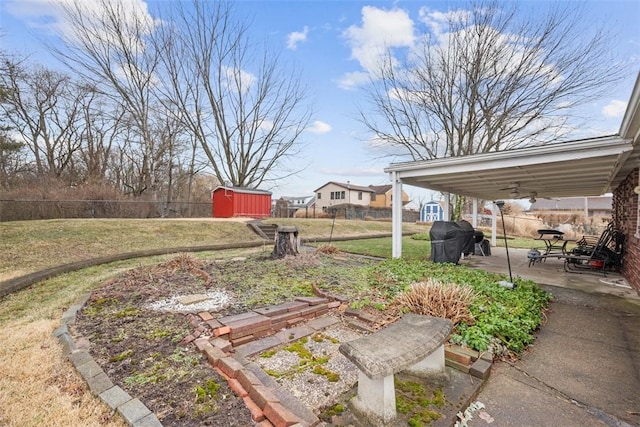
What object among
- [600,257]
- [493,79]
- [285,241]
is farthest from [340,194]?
[600,257]

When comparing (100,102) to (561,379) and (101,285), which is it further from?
(561,379)

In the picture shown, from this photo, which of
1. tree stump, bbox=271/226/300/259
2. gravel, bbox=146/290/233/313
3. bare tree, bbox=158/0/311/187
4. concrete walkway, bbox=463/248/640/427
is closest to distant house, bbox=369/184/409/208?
bare tree, bbox=158/0/311/187

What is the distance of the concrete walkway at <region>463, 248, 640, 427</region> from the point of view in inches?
80.0

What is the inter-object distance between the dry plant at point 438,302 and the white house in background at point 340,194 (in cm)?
3523

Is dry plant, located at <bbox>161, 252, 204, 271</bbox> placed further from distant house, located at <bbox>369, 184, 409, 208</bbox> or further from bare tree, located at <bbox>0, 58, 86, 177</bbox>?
distant house, located at <bbox>369, 184, 409, 208</bbox>

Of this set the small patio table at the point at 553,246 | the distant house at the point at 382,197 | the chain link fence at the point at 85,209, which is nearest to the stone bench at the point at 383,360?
the small patio table at the point at 553,246

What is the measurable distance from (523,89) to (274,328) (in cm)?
1400

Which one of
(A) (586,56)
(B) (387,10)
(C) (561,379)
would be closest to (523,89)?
(A) (586,56)

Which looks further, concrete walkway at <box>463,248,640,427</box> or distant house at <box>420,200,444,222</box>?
distant house at <box>420,200,444,222</box>

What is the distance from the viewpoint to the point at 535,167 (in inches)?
229

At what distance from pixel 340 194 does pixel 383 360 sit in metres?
38.7

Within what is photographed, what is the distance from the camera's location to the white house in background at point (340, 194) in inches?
1549

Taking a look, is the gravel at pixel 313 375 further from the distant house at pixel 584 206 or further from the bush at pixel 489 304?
the distant house at pixel 584 206

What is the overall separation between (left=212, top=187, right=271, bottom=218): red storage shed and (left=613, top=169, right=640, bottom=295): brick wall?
58.9 ft
